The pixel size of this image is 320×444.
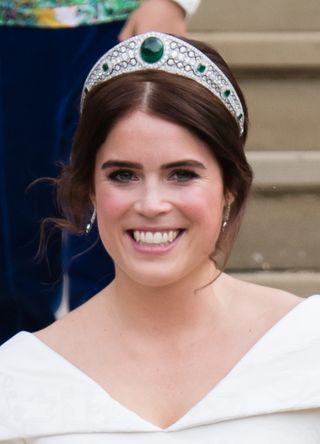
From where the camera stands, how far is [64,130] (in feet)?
14.1

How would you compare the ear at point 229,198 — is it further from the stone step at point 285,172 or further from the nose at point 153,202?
the stone step at point 285,172

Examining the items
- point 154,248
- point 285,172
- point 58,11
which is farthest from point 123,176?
point 285,172

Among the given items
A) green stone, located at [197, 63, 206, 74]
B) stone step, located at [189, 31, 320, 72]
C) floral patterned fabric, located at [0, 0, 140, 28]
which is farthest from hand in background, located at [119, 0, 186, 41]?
stone step, located at [189, 31, 320, 72]

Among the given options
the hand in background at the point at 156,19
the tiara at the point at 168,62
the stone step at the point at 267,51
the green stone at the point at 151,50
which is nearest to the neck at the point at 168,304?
the tiara at the point at 168,62

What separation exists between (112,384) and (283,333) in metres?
0.42

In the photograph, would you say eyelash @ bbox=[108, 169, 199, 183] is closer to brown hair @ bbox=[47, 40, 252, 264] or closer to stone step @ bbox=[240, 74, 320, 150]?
brown hair @ bbox=[47, 40, 252, 264]

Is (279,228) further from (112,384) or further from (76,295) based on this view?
(112,384)

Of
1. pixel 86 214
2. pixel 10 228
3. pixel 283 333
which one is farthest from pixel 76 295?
pixel 283 333

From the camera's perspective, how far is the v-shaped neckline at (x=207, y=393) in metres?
3.33

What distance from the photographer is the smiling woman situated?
3.29m

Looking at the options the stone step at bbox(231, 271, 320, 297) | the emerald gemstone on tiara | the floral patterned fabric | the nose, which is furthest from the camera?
the stone step at bbox(231, 271, 320, 297)

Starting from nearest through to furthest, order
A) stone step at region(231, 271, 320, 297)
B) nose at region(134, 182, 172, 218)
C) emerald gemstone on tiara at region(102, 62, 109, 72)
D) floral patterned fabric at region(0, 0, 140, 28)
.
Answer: nose at region(134, 182, 172, 218)
emerald gemstone on tiara at region(102, 62, 109, 72)
floral patterned fabric at region(0, 0, 140, 28)
stone step at region(231, 271, 320, 297)

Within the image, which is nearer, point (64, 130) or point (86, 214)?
point (86, 214)

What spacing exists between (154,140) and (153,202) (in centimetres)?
14
